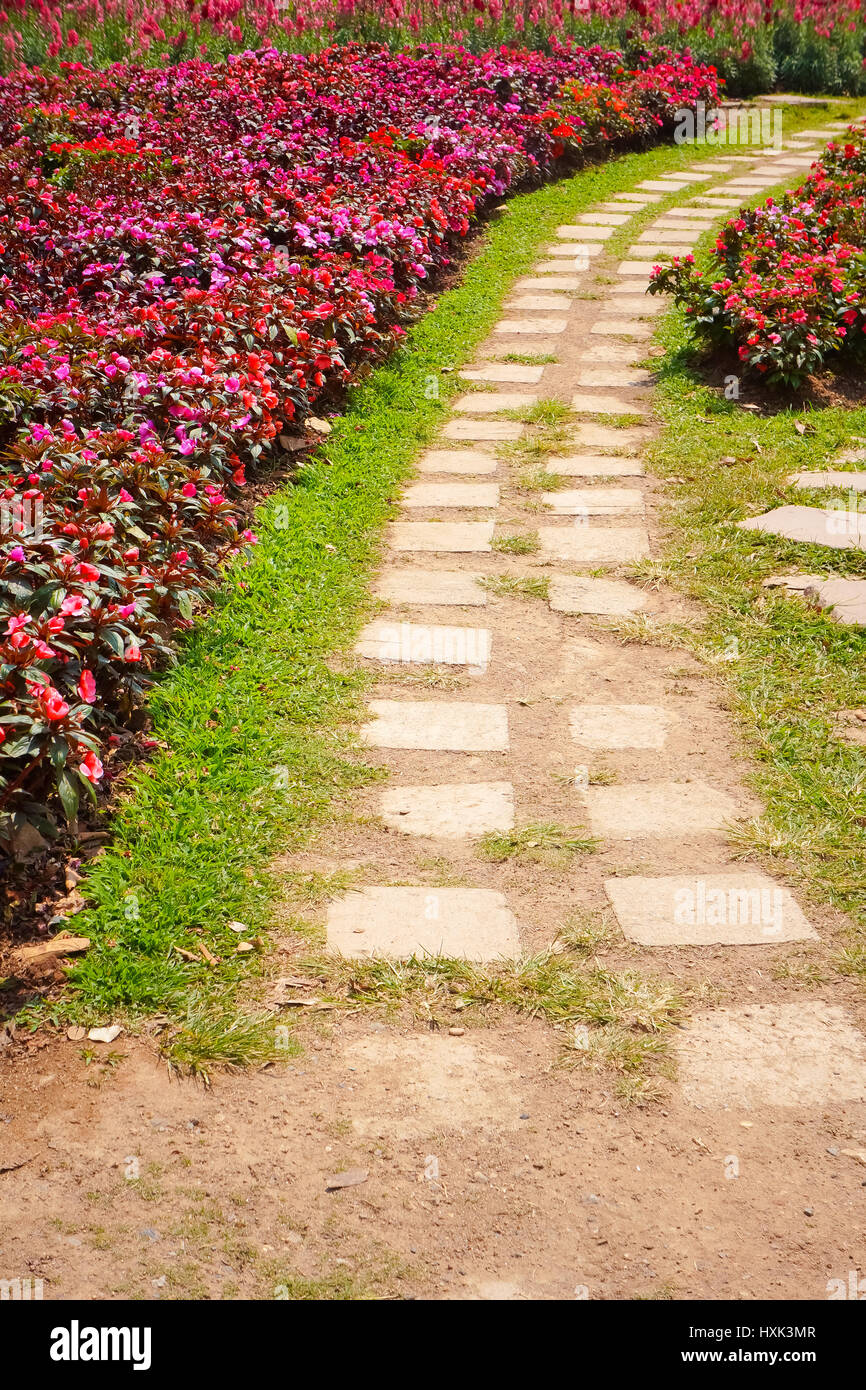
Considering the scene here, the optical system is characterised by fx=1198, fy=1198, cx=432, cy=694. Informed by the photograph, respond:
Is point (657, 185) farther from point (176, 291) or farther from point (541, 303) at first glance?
point (176, 291)

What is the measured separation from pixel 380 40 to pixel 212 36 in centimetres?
188

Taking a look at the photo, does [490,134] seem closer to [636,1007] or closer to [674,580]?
[674,580]

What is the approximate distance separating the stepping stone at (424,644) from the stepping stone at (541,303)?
4135mm

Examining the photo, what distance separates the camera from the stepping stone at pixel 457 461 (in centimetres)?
573

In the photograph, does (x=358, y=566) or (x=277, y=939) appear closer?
(x=277, y=939)

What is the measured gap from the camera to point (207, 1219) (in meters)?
2.34

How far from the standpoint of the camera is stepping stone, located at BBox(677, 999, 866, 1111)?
8.57 feet

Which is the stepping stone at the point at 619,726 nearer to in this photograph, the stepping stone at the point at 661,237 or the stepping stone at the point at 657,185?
the stepping stone at the point at 661,237

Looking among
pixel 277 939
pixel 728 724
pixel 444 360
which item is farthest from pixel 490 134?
pixel 277 939

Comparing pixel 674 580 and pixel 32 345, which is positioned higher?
pixel 32 345

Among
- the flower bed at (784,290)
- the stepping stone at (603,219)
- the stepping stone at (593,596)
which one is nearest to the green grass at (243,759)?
the stepping stone at (593,596)

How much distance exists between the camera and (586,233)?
30.7ft

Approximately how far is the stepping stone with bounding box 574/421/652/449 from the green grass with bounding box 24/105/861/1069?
0.50 ft
